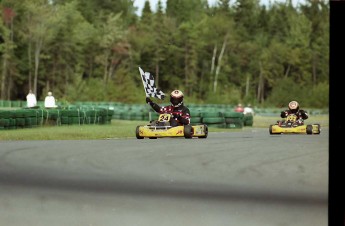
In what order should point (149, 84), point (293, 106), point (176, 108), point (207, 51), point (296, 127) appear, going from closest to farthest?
point (293, 106), point (149, 84), point (207, 51), point (176, 108), point (296, 127)

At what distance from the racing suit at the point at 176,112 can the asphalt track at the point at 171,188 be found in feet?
1.75

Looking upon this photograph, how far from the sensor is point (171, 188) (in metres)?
6.77

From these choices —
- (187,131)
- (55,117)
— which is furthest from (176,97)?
(55,117)

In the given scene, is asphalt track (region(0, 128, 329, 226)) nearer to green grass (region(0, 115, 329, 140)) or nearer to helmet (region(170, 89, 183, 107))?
helmet (region(170, 89, 183, 107))

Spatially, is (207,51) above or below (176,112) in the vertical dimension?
above

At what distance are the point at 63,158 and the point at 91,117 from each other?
3.95m

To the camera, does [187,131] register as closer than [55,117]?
Yes

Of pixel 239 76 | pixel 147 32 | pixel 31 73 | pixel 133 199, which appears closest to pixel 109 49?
pixel 147 32

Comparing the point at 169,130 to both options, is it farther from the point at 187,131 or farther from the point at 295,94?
the point at 295,94

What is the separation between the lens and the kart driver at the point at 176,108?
6.49m

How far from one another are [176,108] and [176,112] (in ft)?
2.40

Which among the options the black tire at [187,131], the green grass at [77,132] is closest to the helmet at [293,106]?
the green grass at [77,132]

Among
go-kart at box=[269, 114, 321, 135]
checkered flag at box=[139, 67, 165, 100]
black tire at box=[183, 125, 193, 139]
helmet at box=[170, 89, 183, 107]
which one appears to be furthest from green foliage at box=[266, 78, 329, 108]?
black tire at box=[183, 125, 193, 139]

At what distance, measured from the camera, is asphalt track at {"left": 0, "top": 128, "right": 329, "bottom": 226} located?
5113mm
